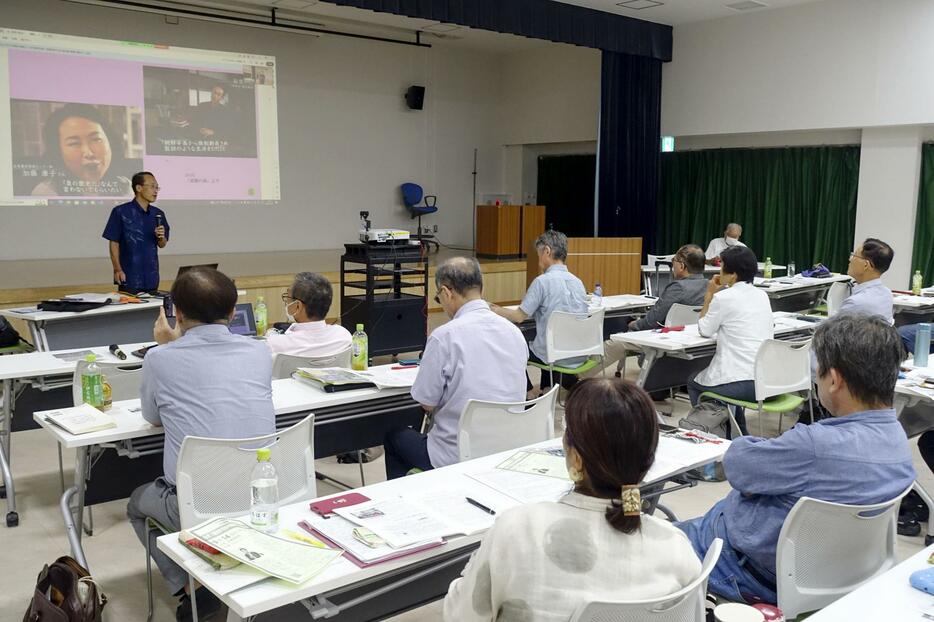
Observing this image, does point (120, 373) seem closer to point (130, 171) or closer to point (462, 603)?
point (462, 603)

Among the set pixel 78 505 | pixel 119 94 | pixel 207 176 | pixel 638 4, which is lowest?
pixel 78 505

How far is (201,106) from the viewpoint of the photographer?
1015 centimetres

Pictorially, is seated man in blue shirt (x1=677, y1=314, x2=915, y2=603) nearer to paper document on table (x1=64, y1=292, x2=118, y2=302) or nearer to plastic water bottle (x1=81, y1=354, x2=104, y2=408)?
plastic water bottle (x1=81, y1=354, x2=104, y2=408)

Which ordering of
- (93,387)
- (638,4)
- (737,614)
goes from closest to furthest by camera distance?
(737,614) → (93,387) → (638,4)

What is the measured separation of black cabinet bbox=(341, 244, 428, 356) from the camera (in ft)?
22.9

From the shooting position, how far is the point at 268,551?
71.7 inches

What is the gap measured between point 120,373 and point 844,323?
291cm

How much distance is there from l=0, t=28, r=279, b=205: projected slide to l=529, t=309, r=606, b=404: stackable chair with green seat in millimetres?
4542

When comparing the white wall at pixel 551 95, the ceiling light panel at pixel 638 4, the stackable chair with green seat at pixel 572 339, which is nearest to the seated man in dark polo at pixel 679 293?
the stackable chair with green seat at pixel 572 339

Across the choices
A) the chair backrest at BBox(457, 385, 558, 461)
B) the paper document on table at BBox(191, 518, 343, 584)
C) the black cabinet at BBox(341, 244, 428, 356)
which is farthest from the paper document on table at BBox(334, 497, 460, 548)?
the black cabinet at BBox(341, 244, 428, 356)

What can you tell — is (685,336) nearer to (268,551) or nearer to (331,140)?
(268,551)

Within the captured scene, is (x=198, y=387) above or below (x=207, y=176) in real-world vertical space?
below

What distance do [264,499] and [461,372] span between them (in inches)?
44.1

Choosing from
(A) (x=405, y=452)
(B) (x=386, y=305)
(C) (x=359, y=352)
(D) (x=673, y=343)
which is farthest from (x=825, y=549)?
(B) (x=386, y=305)
